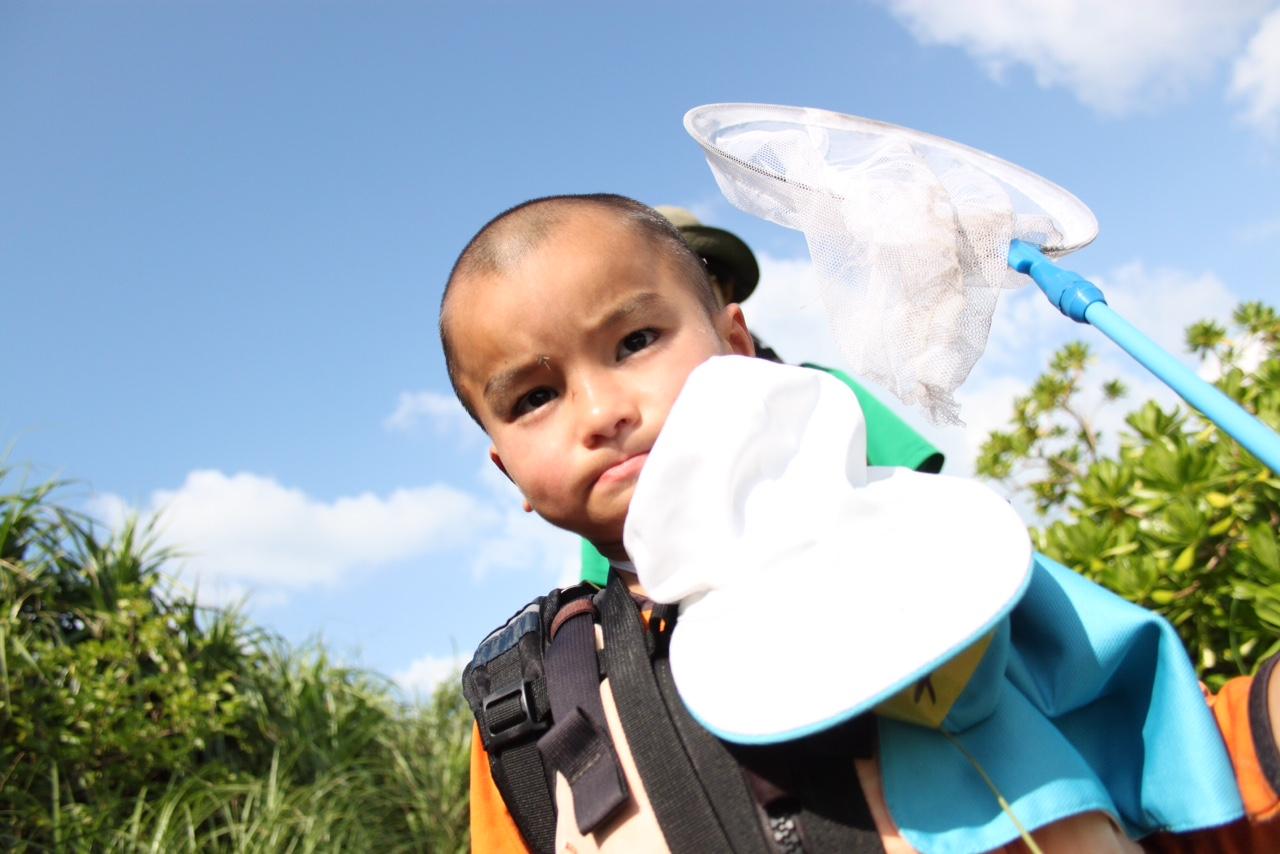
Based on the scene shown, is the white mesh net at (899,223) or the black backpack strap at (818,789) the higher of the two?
the white mesh net at (899,223)

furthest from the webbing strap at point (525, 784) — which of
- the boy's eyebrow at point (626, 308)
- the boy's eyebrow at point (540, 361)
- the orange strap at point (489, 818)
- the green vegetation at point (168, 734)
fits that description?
the green vegetation at point (168, 734)

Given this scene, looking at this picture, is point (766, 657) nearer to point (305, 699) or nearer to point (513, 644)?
point (513, 644)

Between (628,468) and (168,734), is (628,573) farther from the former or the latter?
(168,734)

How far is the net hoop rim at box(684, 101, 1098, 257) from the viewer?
1.66 meters

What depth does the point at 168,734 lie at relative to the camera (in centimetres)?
520

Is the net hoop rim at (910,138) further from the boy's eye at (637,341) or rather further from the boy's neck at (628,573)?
the boy's neck at (628,573)

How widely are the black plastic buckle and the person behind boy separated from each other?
0.69 metres

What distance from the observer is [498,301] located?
1.57 metres

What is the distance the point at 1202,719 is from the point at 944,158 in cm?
100

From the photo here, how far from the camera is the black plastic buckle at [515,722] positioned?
4.90 ft

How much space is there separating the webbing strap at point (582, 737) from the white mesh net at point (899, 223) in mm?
645

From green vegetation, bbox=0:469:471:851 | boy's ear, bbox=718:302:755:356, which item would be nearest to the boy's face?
boy's ear, bbox=718:302:755:356

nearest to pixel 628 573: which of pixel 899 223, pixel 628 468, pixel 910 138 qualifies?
pixel 628 468

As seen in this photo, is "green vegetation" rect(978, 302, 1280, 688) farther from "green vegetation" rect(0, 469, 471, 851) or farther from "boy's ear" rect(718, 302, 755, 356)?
"green vegetation" rect(0, 469, 471, 851)
